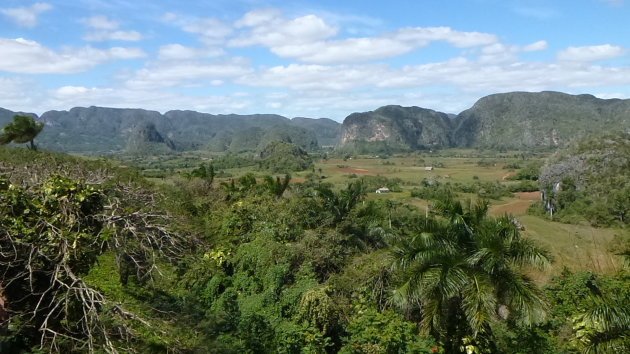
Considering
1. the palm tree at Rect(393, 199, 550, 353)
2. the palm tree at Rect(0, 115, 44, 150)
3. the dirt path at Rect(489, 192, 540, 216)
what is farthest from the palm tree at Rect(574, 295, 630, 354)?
the dirt path at Rect(489, 192, 540, 216)

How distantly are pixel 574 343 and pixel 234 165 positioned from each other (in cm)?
9637

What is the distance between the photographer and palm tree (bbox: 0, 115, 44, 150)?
78.3 feet

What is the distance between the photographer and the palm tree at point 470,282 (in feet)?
21.6

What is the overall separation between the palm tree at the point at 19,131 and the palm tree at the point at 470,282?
946 inches

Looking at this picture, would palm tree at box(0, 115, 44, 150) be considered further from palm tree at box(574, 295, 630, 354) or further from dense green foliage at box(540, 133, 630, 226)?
dense green foliage at box(540, 133, 630, 226)

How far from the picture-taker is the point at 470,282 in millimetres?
6727

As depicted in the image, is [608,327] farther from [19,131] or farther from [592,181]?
[592,181]

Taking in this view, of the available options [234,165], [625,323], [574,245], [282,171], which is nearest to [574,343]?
[625,323]

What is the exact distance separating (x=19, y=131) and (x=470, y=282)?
2615cm

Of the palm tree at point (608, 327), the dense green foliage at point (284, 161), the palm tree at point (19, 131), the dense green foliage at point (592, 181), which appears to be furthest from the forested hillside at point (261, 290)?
the dense green foliage at point (284, 161)

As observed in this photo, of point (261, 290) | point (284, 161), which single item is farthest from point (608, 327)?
point (284, 161)

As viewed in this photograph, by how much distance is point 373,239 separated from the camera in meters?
20.0

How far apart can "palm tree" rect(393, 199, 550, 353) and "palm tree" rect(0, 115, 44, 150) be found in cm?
2403

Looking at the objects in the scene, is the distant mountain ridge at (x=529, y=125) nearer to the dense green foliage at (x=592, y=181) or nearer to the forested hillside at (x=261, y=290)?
the dense green foliage at (x=592, y=181)
